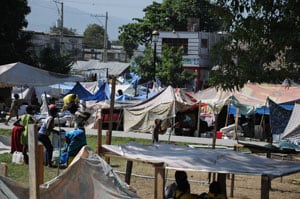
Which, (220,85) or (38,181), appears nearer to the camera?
(38,181)

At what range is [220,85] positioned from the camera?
1079cm

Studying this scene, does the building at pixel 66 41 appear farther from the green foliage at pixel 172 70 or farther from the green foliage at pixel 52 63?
the green foliage at pixel 52 63

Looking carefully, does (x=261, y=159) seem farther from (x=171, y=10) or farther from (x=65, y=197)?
(x=171, y=10)

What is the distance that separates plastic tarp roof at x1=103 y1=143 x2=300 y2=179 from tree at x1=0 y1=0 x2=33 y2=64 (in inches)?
1116

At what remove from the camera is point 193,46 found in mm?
57562

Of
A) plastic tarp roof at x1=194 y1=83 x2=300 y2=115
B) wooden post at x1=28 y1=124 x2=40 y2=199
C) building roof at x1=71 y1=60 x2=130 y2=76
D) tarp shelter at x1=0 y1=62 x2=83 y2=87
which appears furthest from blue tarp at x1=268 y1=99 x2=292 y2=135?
building roof at x1=71 y1=60 x2=130 y2=76

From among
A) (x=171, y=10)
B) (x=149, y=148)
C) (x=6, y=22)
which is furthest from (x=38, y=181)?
(x=171, y=10)

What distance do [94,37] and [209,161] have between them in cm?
10442

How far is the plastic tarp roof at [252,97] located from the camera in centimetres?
2497

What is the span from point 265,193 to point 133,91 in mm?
31255

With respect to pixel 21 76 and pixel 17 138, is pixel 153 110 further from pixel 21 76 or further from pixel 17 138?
pixel 17 138

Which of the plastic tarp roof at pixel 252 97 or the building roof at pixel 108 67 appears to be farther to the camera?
the building roof at pixel 108 67

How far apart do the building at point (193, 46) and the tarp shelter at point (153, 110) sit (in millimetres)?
30320

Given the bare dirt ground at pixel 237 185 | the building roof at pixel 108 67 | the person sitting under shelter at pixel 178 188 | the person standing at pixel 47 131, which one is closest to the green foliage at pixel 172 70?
the building roof at pixel 108 67
